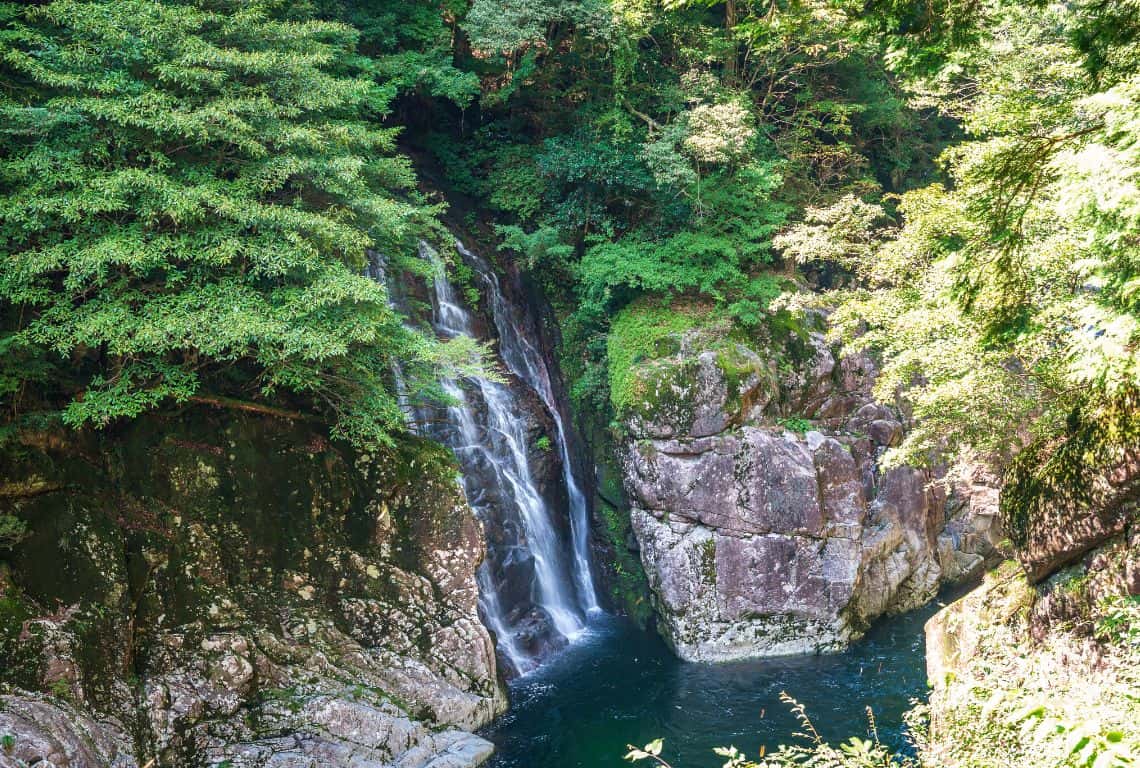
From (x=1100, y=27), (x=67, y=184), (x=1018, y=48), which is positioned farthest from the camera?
(x=1018, y=48)

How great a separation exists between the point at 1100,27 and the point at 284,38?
10.5m

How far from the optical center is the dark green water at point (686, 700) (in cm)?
1113

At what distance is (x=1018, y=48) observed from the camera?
13766mm

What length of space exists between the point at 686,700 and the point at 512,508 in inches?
201

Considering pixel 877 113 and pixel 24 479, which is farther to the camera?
pixel 877 113

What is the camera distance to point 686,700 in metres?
12.6

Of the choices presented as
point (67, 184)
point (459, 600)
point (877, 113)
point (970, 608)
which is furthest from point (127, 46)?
point (877, 113)

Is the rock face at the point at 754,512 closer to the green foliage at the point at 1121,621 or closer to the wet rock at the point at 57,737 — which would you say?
the green foliage at the point at 1121,621

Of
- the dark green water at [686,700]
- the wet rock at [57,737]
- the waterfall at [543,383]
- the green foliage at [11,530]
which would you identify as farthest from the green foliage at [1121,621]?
the green foliage at [11,530]

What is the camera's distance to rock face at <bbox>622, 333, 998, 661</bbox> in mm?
14258

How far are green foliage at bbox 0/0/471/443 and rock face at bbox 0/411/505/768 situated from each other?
108 cm

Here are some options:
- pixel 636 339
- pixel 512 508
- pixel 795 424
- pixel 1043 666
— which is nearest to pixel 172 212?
pixel 512 508

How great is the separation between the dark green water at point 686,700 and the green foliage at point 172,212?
556cm

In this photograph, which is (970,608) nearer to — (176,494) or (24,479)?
(176,494)
